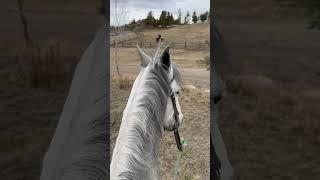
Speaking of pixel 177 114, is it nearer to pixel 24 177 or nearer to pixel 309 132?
pixel 309 132

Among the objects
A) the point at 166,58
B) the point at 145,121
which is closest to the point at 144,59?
the point at 166,58

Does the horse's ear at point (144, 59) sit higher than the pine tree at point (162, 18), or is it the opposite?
the pine tree at point (162, 18)

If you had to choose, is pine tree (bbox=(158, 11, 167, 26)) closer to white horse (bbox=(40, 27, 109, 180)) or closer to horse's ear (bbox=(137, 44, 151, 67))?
horse's ear (bbox=(137, 44, 151, 67))

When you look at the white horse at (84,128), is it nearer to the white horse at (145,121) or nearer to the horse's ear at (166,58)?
the white horse at (145,121)

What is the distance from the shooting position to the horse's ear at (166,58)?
0.55 metres

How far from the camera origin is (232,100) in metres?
0.52

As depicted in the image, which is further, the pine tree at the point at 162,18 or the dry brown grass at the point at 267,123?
the pine tree at the point at 162,18

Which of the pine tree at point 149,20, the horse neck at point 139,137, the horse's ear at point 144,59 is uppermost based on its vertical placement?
the pine tree at point 149,20

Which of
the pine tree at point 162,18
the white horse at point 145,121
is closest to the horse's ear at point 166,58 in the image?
the white horse at point 145,121

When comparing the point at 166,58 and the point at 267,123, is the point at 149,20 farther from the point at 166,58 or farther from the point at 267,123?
the point at 267,123

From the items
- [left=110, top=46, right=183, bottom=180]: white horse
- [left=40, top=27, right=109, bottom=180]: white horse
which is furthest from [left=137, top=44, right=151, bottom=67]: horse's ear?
[left=40, top=27, right=109, bottom=180]: white horse

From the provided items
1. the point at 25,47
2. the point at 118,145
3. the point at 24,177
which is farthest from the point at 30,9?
the point at 24,177

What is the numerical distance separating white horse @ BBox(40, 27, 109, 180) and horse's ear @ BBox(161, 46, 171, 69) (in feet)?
0.41

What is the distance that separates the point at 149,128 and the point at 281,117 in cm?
23
